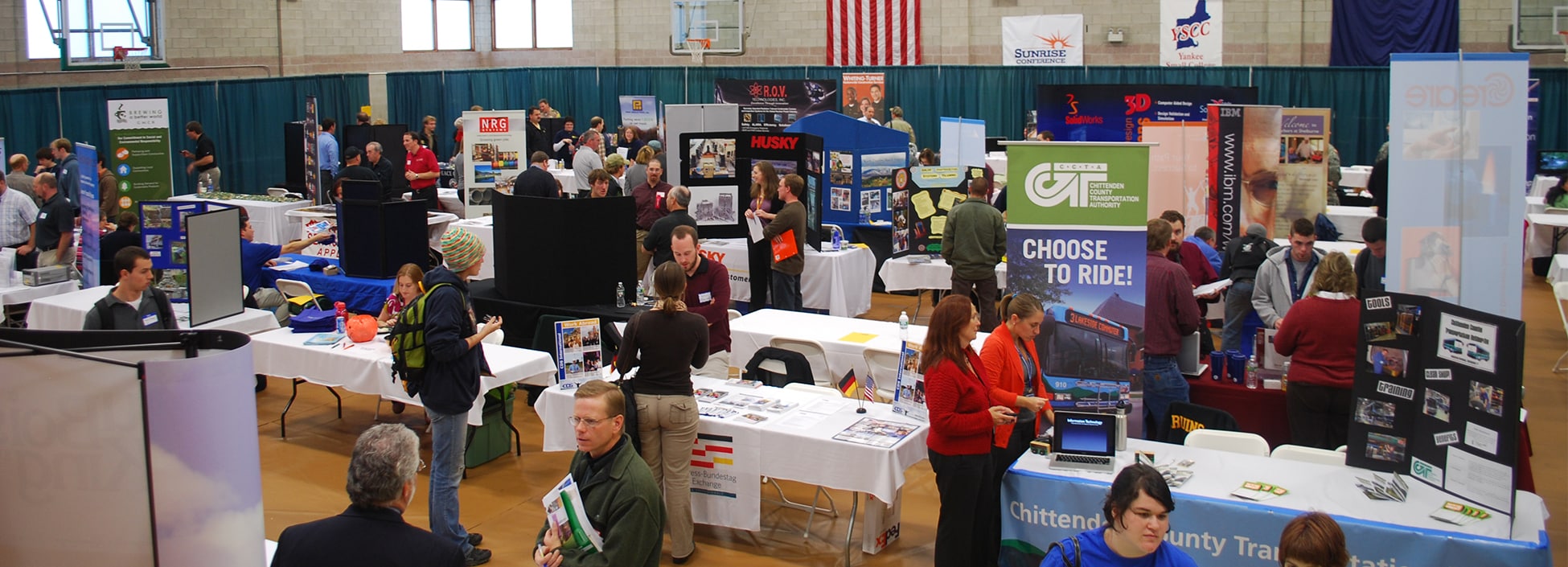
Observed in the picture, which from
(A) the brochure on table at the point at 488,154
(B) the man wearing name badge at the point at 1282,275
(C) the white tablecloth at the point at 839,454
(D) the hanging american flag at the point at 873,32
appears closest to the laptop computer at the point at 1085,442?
(C) the white tablecloth at the point at 839,454

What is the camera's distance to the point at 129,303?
5891 millimetres

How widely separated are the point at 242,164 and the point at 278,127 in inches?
30.7

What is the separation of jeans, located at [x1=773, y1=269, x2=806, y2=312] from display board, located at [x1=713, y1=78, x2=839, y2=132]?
18.5ft

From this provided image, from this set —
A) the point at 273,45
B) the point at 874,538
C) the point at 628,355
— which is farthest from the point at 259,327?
the point at 273,45

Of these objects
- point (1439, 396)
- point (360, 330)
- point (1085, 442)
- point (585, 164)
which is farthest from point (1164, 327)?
point (585, 164)

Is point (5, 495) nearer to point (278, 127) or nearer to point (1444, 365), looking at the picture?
point (1444, 365)

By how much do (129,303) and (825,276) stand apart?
4832mm

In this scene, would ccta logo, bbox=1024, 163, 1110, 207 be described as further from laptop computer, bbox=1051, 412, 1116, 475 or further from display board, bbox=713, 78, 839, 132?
display board, bbox=713, 78, 839, 132

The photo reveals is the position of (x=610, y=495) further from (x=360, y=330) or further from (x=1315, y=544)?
(x=360, y=330)

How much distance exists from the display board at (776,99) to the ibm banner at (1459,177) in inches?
385

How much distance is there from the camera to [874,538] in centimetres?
515

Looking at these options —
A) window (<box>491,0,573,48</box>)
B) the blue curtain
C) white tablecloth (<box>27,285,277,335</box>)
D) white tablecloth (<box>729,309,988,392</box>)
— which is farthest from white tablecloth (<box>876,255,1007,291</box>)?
window (<box>491,0,573,48</box>)

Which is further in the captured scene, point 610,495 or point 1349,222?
point 1349,222

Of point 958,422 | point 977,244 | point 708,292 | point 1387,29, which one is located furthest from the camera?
point 1387,29
